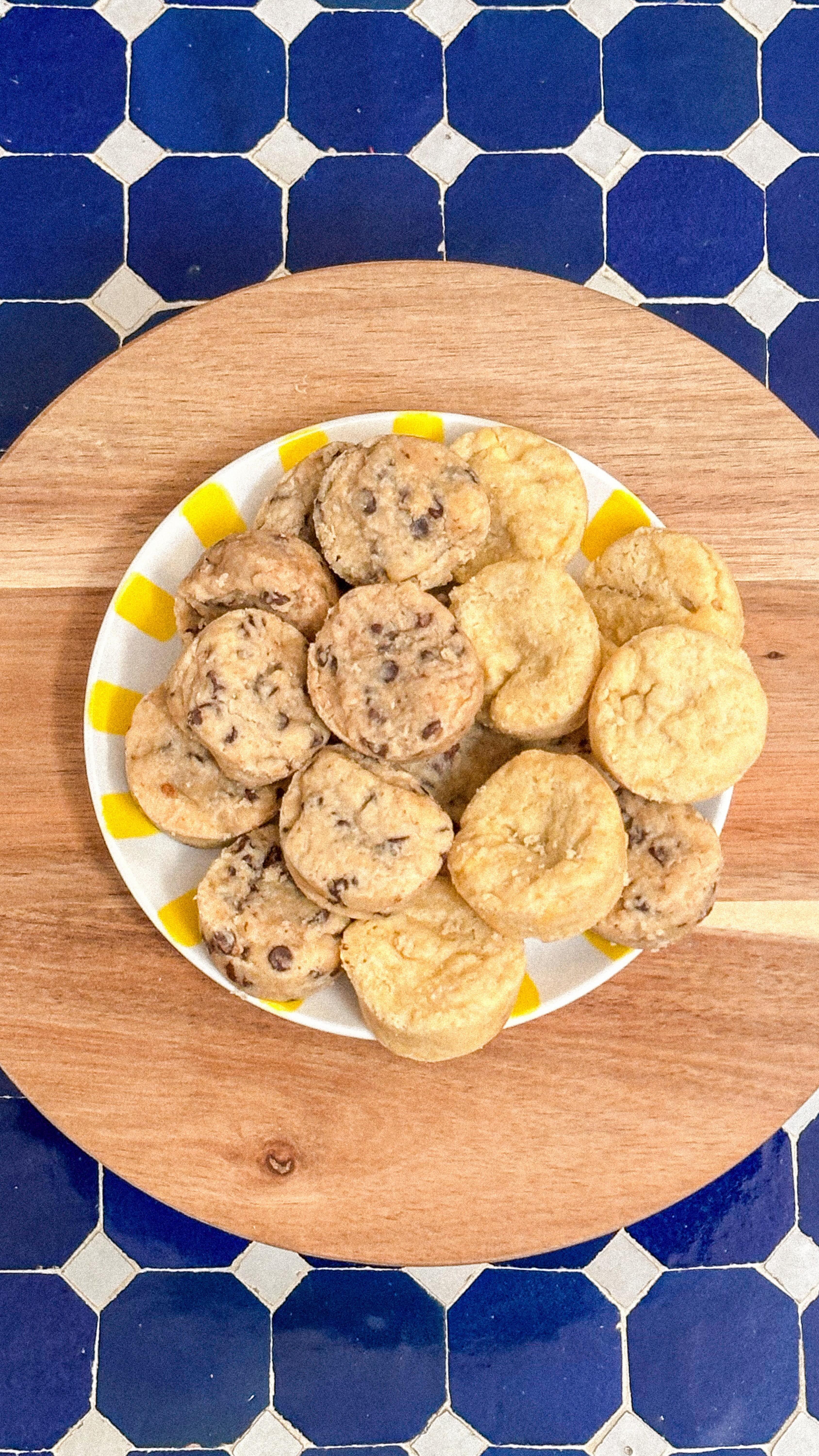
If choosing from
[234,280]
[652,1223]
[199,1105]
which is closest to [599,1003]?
A: [199,1105]

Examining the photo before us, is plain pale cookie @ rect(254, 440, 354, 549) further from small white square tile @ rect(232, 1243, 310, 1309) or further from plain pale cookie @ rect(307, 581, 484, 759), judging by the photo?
small white square tile @ rect(232, 1243, 310, 1309)

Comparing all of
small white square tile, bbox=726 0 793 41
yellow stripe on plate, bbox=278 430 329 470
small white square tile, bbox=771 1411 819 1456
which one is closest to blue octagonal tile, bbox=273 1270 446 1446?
small white square tile, bbox=771 1411 819 1456

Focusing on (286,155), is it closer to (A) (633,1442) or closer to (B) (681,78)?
(B) (681,78)

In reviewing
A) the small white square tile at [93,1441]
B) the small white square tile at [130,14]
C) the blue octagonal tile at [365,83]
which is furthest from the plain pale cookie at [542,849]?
the small white square tile at [130,14]

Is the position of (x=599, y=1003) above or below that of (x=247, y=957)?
below

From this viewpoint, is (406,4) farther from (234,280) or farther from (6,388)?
(6,388)

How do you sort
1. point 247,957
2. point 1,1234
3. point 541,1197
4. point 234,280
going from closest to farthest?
1. point 247,957
2. point 541,1197
3. point 1,1234
4. point 234,280

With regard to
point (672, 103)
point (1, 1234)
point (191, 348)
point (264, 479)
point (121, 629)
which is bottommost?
point (1, 1234)
